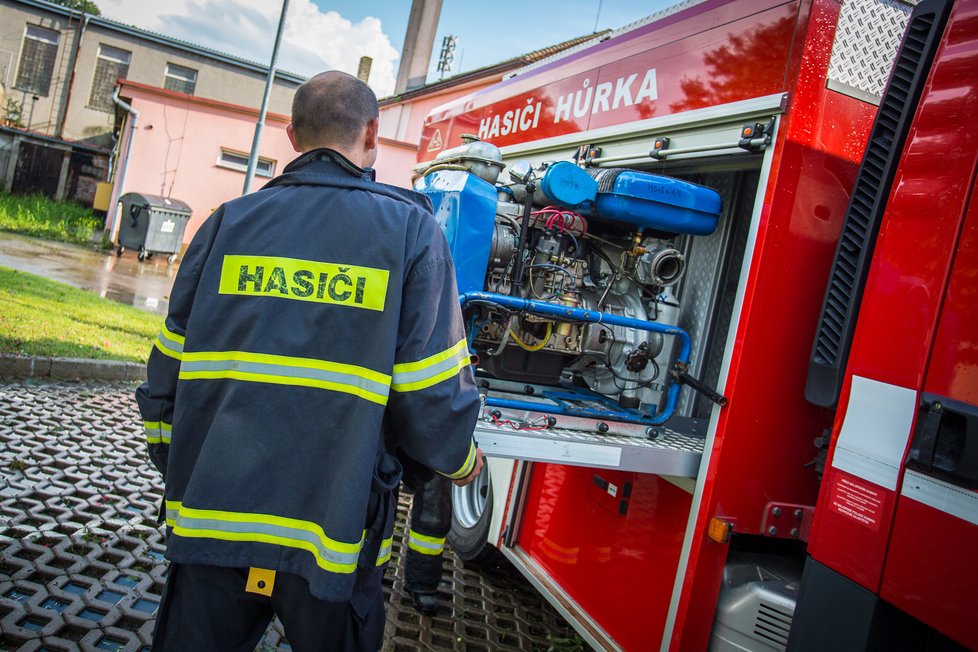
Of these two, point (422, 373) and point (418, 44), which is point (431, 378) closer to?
point (422, 373)

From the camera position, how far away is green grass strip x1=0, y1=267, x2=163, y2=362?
6.56 metres

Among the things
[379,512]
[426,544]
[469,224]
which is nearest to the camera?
[379,512]

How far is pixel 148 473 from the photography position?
179 inches

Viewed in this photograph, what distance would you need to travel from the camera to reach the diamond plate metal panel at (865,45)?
8.98ft

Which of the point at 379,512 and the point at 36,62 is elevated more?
the point at 36,62

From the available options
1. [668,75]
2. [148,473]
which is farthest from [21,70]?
[668,75]

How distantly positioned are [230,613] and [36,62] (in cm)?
3531

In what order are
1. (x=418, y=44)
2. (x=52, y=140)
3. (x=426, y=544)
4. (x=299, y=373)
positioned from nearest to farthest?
(x=299, y=373)
(x=426, y=544)
(x=418, y=44)
(x=52, y=140)

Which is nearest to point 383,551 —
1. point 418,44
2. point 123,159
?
point 123,159

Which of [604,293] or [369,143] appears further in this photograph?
[604,293]

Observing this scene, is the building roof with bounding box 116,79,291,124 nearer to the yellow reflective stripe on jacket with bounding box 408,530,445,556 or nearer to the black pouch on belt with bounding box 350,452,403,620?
the yellow reflective stripe on jacket with bounding box 408,530,445,556

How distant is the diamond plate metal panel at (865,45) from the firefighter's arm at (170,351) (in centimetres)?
236

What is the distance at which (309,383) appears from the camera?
5.61 feet

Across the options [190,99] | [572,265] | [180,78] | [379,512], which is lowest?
[379,512]
